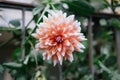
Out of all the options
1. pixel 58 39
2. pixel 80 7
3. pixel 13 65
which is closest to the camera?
pixel 58 39

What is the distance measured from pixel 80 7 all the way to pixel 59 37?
0.28 m

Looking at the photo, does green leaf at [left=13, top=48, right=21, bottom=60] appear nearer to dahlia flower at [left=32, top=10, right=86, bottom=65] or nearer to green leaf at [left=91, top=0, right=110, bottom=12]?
dahlia flower at [left=32, top=10, right=86, bottom=65]

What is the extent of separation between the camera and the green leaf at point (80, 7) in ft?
3.49

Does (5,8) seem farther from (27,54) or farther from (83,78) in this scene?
(83,78)

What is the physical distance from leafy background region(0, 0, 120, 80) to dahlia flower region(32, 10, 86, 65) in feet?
0.36

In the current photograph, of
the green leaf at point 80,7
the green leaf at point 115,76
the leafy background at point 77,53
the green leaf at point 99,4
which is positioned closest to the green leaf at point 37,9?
the leafy background at point 77,53

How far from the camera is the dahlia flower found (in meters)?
0.82

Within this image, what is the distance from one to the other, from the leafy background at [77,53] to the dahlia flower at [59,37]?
11 centimetres

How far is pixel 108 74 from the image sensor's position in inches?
42.3

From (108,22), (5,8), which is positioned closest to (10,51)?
(5,8)

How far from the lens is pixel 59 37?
83 centimetres

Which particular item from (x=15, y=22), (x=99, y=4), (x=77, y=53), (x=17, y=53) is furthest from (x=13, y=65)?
(x=99, y=4)

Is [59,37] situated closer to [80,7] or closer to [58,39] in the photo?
[58,39]


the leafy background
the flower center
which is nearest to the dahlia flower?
the flower center
